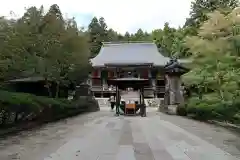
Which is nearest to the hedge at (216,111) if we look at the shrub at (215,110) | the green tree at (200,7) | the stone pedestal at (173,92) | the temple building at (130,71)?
the shrub at (215,110)

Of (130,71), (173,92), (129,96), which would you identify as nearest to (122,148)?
(129,96)

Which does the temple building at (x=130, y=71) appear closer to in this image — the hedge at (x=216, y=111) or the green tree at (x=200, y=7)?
the green tree at (x=200, y=7)

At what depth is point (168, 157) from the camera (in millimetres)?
7055

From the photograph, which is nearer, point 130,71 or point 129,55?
point 130,71

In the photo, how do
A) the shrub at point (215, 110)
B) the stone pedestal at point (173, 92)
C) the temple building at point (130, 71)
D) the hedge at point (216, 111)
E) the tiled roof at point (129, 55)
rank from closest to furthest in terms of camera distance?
the hedge at point (216, 111)
the shrub at point (215, 110)
the stone pedestal at point (173, 92)
the temple building at point (130, 71)
the tiled roof at point (129, 55)

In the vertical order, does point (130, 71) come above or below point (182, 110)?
above

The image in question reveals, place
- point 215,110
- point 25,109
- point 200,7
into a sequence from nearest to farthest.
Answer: point 25,109, point 215,110, point 200,7

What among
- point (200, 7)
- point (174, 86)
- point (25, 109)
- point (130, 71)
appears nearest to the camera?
point (25, 109)

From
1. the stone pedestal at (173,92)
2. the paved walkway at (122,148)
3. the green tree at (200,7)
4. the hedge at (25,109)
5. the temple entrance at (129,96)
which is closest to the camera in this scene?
the paved walkway at (122,148)

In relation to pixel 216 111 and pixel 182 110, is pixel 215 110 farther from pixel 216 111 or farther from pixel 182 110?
pixel 182 110

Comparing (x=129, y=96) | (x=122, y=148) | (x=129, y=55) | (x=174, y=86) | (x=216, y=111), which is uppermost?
(x=129, y=55)

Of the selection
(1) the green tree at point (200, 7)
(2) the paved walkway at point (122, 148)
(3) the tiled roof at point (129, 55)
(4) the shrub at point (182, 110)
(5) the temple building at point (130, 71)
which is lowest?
(2) the paved walkway at point (122, 148)

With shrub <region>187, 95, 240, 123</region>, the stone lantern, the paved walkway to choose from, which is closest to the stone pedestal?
the stone lantern

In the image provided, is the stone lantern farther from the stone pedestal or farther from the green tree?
the green tree
